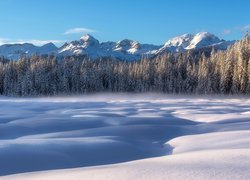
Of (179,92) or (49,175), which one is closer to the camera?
(49,175)

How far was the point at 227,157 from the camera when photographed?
6.32 meters

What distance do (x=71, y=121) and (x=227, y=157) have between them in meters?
11.4

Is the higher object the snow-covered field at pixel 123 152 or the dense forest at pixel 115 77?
the dense forest at pixel 115 77

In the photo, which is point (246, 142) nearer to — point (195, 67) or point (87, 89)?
point (195, 67)

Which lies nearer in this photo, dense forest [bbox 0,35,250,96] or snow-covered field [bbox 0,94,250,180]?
snow-covered field [bbox 0,94,250,180]

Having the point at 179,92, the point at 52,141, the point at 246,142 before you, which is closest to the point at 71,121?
the point at 52,141

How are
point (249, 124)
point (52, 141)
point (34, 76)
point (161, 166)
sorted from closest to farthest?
point (161, 166)
point (52, 141)
point (249, 124)
point (34, 76)

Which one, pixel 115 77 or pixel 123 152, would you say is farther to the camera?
pixel 115 77

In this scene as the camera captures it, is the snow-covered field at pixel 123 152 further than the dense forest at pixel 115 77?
No

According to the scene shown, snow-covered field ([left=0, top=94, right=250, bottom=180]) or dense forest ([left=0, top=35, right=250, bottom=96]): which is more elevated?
dense forest ([left=0, top=35, right=250, bottom=96])

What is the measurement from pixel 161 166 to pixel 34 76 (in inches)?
3663

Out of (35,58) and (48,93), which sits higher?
(35,58)

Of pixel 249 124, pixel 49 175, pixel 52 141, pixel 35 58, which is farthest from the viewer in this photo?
pixel 35 58

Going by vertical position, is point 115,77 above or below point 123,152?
above
